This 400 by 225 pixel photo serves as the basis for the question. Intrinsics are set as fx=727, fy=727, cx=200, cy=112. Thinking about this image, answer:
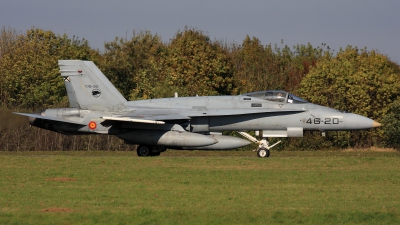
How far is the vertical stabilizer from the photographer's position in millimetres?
27141

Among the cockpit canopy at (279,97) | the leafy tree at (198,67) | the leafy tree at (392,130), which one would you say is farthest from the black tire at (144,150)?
the leafy tree at (198,67)

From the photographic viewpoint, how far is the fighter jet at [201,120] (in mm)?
25281

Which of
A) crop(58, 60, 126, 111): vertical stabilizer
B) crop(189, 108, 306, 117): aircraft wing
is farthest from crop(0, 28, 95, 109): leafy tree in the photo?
crop(189, 108, 306, 117): aircraft wing

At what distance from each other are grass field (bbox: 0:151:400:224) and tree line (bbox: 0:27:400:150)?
11.0 m

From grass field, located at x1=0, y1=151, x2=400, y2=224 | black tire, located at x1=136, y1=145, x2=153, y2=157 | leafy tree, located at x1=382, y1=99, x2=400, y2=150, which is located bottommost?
grass field, located at x1=0, y1=151, x2=400, y2=224

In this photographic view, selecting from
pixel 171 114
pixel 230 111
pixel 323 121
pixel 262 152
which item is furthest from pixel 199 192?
pixel 323 121

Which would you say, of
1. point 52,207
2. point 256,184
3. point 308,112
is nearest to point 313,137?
point 308,112

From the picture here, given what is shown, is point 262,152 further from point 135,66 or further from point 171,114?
point 135,66

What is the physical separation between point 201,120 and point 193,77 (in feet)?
85.0

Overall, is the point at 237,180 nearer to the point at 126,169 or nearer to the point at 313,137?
the point at 126,169

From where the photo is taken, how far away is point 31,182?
53.9 feet

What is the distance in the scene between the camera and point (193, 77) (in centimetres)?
5191

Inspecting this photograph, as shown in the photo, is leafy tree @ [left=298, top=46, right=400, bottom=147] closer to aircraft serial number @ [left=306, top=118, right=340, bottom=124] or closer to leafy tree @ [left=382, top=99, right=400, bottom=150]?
leafy tree @ [left=382, top=99, right=400, bottom=150]

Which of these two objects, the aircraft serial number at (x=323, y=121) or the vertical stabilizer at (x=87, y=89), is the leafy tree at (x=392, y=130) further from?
the vertical stabilizer at (x=87, y=89)
